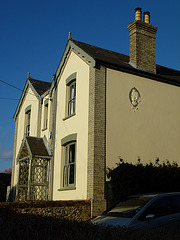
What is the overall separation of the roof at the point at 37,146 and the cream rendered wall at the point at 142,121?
4.83m

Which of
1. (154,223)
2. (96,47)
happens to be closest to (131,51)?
(96,47)

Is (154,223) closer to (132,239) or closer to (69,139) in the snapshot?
(132,239)

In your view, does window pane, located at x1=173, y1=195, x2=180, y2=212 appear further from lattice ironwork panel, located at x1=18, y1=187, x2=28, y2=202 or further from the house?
lattice ironwork panel, located at x1=18, y1=187, x2=28, y2=202

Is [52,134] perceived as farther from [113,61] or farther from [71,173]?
[113,61]

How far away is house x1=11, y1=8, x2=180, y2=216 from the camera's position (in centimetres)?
1405

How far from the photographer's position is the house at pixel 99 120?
14055 mm

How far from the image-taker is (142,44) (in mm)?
16562

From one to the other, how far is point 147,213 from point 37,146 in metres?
10.8

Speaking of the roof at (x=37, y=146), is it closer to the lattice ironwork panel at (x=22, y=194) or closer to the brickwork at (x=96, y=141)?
the lattice ironwork panel at (x=22, y=194)

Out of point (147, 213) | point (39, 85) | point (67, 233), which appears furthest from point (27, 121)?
point (67, 233)

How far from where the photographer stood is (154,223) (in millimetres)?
7590

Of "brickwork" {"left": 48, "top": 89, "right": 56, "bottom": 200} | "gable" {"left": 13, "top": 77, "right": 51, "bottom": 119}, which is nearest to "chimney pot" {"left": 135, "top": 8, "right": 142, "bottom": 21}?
"brickwork" {"left": 48, "top": 89, "right": 56, "bottom": 200}

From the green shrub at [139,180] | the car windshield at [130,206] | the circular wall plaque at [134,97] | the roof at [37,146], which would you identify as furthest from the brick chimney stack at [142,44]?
the car windshield at [130,206]

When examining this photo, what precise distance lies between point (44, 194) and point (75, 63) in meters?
7.28
